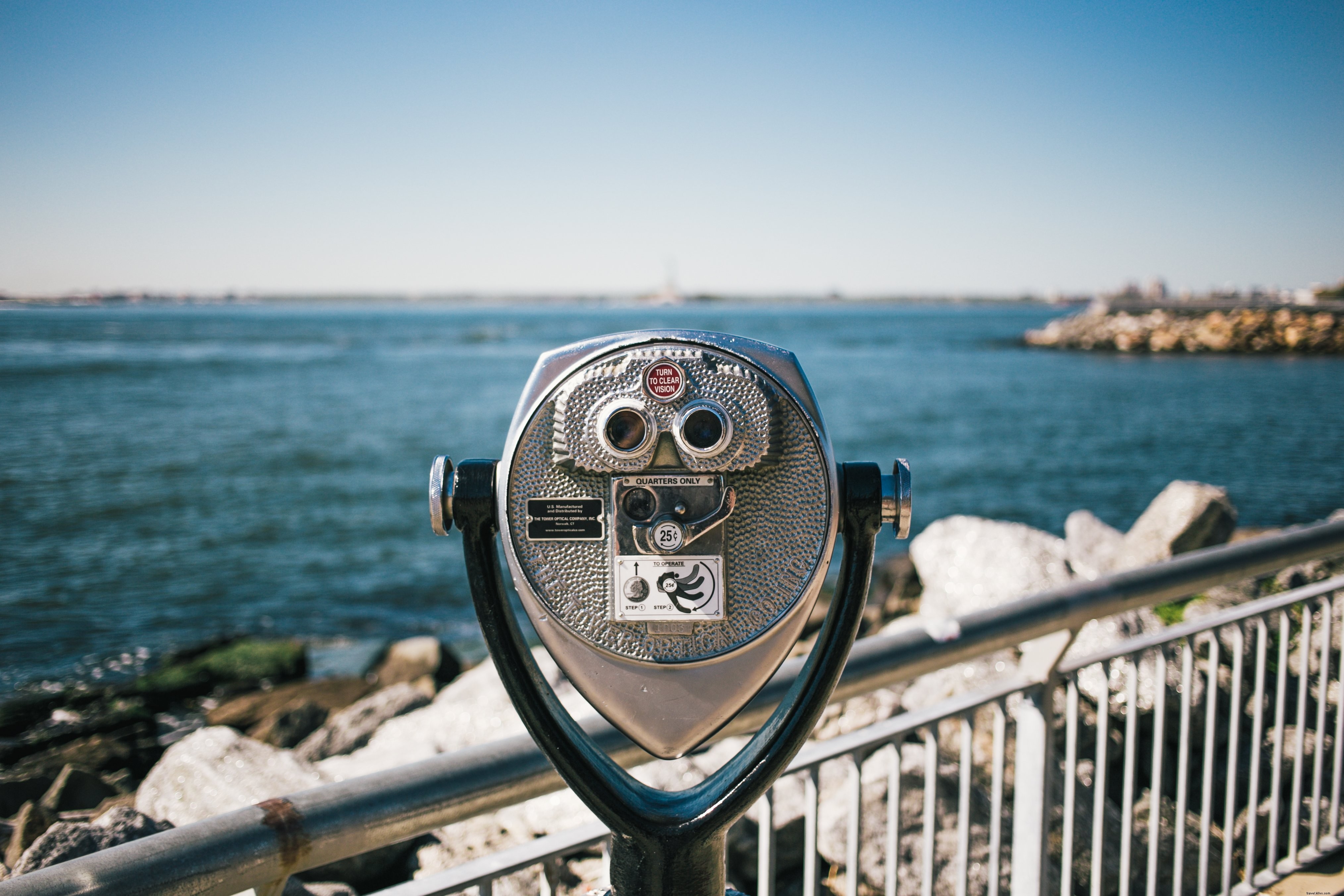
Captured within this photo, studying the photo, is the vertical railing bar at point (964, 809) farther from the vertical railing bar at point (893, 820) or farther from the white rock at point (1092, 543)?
the white rock at point (1092, 543)

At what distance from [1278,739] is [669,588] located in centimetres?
199

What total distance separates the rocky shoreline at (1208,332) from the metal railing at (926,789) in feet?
145

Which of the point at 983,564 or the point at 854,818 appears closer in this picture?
the point at 854,818

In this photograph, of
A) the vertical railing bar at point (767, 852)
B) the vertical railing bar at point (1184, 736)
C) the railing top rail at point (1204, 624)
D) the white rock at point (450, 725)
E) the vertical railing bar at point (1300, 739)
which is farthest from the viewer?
the white rock at point (450, 725)

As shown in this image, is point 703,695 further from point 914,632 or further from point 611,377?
point 914,632

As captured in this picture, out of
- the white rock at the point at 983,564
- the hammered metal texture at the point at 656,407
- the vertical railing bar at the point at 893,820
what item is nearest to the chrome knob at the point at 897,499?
the hammered metal texture at the point at 656,407

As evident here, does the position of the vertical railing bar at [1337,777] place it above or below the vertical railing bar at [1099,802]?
below

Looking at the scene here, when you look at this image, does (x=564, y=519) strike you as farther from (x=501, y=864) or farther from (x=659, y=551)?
(x=501, y=864)

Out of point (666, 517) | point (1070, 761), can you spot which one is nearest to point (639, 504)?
point (666, 517)

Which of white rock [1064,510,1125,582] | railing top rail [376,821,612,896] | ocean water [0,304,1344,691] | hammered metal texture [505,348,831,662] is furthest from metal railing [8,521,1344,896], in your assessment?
ocean water [0,304,1344,691]

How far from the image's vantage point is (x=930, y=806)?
63.6 inches

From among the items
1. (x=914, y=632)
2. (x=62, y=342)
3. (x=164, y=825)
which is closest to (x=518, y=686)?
(x=914, y=632)

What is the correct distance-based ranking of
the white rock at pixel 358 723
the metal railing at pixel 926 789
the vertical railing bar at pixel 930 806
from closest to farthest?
1. the metal railing at pixel 926 789
2. the vertical railing bar at pixel 930 806
3. the white rock at pixel 358 723

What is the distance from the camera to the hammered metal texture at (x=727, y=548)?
1.04 m
